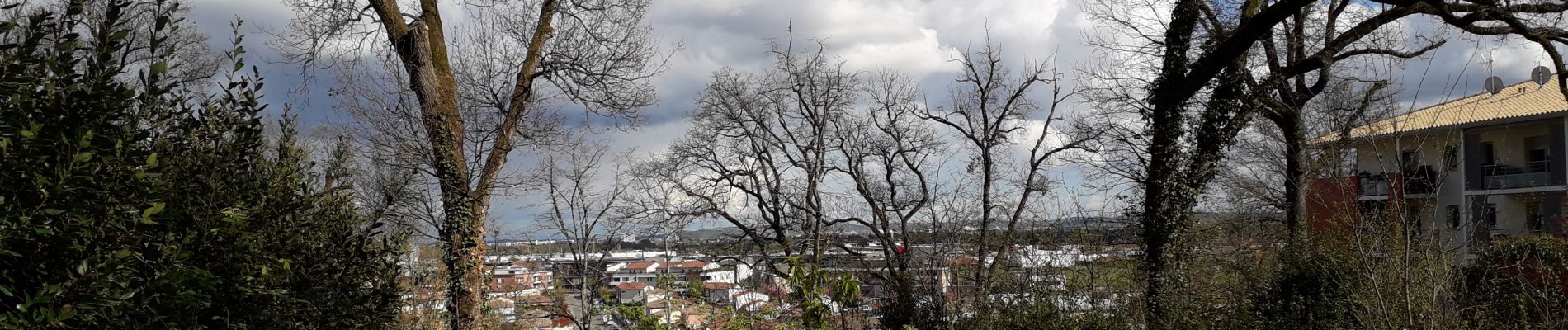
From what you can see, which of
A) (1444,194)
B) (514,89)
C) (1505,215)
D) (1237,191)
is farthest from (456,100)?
(1505,215)

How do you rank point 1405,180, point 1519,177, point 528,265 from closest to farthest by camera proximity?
point 1405,180, point 528,265, point 1519,177

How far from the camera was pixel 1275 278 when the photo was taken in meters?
7.79

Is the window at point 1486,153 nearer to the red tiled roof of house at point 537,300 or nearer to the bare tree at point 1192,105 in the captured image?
the bare tree at point 1192,105

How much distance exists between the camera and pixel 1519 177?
1836cm

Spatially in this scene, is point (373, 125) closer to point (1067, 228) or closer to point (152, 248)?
point (152, 248)

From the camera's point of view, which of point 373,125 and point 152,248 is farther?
point 373,125

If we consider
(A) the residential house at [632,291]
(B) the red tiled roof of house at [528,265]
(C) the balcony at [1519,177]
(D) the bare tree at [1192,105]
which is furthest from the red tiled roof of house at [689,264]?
(C) the balcony at [1519,177]

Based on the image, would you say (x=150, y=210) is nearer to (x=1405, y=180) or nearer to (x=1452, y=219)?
(x=1405, y=180)

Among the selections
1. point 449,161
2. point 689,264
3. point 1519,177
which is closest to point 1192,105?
point 689,264

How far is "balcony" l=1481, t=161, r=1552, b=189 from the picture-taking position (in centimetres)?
1802

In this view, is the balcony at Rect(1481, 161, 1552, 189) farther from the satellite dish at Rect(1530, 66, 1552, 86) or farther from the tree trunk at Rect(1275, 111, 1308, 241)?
the tree trunk at Rect(1275, 111, 1308, 241)

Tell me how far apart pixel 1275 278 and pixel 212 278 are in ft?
26.5

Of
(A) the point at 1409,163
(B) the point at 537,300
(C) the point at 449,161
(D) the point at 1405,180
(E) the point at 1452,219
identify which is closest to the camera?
(A) the point at 1409,163

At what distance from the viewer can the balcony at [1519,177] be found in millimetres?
18016
